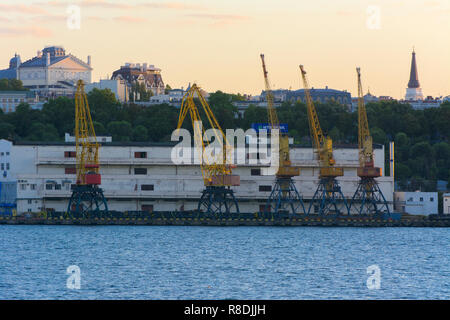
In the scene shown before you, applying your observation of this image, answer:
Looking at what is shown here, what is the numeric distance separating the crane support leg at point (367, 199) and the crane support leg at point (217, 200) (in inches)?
483

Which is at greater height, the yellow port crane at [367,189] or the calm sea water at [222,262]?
the yellow port crane at [367,189]

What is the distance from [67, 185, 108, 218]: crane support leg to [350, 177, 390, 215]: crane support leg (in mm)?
25012

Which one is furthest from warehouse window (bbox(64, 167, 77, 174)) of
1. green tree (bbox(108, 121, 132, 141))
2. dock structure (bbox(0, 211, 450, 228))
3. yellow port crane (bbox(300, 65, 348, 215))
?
green tree (bbox(108, 121, 132, 141))

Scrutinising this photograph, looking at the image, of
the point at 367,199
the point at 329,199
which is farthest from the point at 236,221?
the point at 367,199

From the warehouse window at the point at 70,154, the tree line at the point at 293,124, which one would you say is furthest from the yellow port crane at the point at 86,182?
the tree line at the point at 293,124

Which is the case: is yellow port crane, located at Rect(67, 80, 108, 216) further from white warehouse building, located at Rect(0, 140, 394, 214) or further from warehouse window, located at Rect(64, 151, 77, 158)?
white warehouse building, located at Rect(0, 140, 394, 214)

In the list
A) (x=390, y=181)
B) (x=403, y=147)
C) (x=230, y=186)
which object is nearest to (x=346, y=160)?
(x=390, y=181)

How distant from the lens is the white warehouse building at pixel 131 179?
3930 inches

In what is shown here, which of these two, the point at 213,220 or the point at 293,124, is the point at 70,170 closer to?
the point at 213,220

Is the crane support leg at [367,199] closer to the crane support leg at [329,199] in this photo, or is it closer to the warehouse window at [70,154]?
the crane support leg at [329,199]

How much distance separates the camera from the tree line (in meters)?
145

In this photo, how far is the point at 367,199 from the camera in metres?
101

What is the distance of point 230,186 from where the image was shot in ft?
334

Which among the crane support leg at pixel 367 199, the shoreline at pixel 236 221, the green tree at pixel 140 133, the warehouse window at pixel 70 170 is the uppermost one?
the green tree at pixel 140 133
